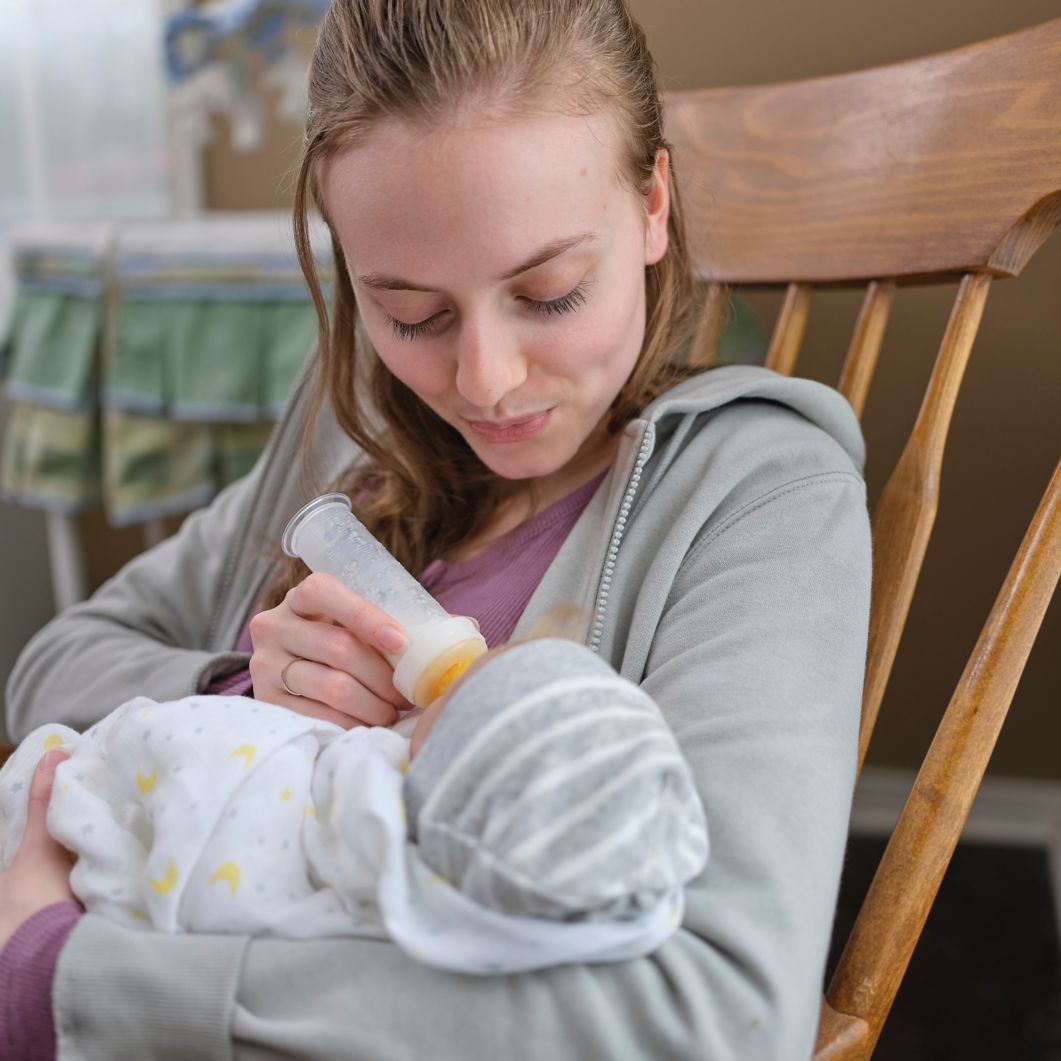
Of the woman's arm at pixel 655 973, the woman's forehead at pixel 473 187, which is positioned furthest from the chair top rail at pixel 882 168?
the woman's arm at pixel 655 973

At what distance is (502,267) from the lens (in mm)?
764

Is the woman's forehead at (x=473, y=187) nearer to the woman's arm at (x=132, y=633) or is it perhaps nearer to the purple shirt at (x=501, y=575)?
the purple shirt at (x=501, y=575)

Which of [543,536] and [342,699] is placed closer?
[342,699]

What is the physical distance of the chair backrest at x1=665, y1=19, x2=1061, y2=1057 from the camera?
804 millimetres

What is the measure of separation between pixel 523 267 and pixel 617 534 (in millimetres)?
203

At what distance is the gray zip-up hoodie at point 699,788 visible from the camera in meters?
0.57

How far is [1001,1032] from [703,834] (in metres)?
1.21

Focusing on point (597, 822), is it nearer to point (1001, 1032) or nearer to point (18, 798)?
point (18, 798)

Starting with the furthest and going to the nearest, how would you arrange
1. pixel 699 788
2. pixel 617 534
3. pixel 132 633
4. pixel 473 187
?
pixel 132 633 < pixel 617 534 < pixel 473 187 < pixel 699 788

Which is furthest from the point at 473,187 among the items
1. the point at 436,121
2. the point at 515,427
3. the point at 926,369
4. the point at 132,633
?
the point at 926,369

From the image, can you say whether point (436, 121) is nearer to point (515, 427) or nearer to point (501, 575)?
point (515, 427)

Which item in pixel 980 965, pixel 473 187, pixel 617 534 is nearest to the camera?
pixel 473 187

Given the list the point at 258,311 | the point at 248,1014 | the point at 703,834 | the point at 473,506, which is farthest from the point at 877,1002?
the point at 258,311

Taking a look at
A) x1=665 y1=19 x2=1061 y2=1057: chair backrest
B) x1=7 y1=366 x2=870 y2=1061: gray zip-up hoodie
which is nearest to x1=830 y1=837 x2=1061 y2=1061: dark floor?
x1=665 y1=19 x2=1061 y2=1057: chair backrest
